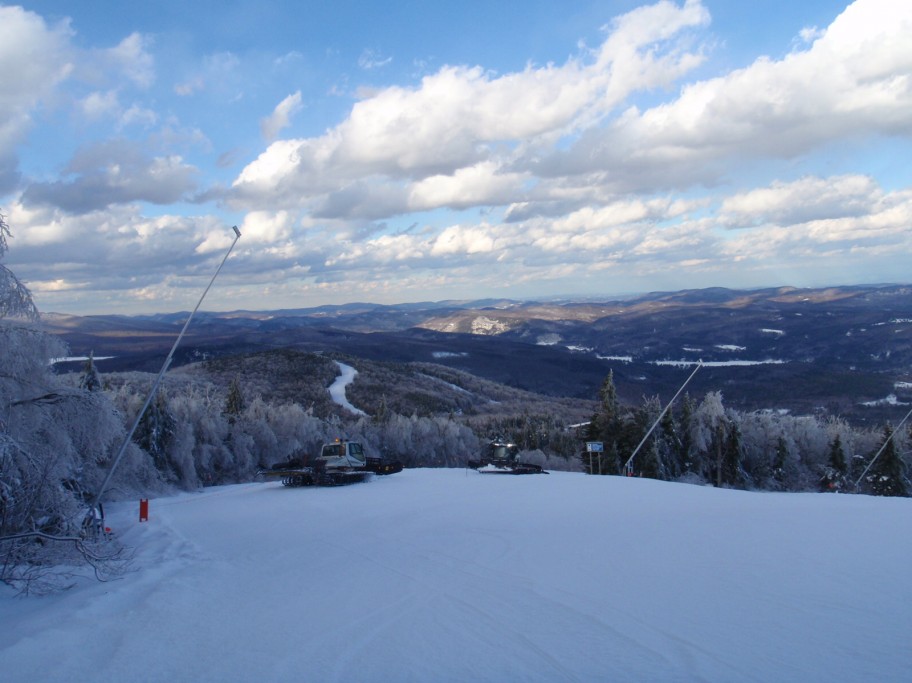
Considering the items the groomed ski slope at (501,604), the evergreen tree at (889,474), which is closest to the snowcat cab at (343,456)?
the groomed ski slope at (501,604)

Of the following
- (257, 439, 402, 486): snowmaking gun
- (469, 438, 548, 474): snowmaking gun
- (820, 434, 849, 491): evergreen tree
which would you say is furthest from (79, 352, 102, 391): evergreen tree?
(820, 434, 849, 491): evergreen tree

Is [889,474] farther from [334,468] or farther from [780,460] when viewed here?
[334,468]

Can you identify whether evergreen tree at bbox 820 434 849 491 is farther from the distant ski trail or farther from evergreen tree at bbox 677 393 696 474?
the distant ski trail

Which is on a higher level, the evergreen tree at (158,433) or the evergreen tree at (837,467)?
the evergreen tree at (158,433)

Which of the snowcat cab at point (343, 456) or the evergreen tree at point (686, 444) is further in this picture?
the evergreen tree at point (686, 444)

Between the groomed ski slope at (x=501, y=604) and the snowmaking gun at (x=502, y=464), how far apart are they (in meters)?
12.3

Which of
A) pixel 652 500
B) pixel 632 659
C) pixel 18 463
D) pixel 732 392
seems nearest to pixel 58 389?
pixel 18 463

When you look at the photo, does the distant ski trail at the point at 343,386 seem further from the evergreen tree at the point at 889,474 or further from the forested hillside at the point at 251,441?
the evergreen tree at the point at 889,474

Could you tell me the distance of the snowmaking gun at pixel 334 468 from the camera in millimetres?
22594

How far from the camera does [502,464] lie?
87.4ft

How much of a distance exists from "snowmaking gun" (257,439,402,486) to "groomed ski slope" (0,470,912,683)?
29.7 feet

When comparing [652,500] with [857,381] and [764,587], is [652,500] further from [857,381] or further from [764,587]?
[857,381]

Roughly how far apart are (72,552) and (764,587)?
9.02m

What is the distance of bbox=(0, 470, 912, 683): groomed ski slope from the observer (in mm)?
5820
